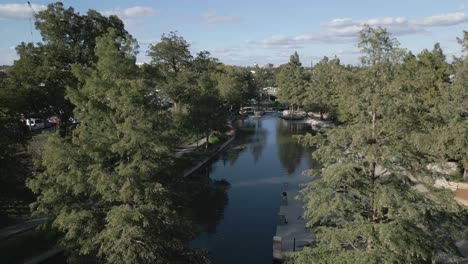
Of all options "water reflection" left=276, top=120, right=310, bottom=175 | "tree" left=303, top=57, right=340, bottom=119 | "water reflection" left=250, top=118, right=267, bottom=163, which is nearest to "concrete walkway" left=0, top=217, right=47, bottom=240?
"water reflection" left=276, top=120, right=310, bottom=175

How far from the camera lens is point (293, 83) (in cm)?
7669

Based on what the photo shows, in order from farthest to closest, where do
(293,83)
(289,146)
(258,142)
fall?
(293,83) → (258,142) → (289,146)

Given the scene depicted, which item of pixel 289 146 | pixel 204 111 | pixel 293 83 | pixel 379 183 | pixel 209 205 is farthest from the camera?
pixel 293 83

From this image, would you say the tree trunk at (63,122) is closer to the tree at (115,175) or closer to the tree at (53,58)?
the tree at (53,58)

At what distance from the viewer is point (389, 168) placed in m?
10.0

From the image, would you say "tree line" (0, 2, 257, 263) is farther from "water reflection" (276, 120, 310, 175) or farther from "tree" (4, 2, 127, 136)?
"water reflection" (276, 120, 310, 175)

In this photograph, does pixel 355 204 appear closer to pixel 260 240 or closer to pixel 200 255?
pixel 200 255

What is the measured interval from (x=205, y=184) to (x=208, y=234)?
9854 millimetres

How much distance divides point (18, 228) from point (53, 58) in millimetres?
10861

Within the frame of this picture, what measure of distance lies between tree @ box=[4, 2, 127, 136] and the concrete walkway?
730cm

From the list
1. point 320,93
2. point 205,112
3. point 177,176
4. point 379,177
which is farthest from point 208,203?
point 320,93

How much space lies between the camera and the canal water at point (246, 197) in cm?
2109

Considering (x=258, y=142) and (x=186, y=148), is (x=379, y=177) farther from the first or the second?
(x=258, y=142)

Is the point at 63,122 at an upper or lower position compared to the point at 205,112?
upper
